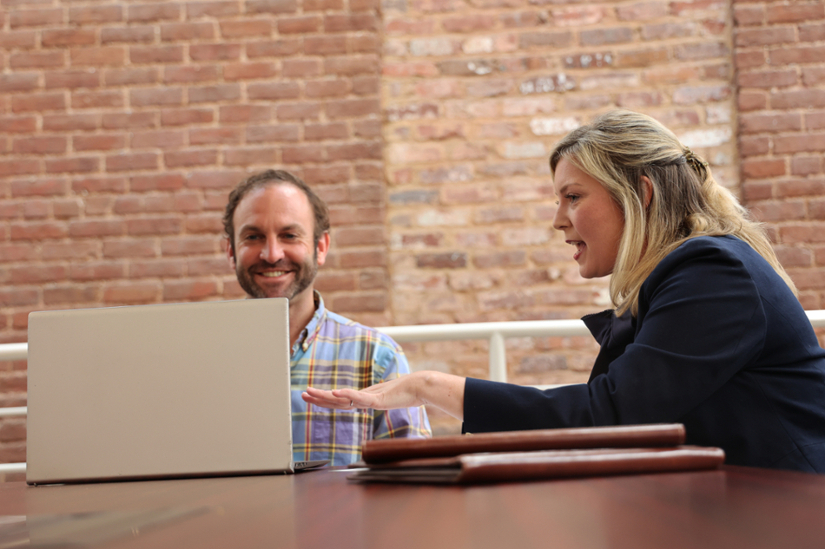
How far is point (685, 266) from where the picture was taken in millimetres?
1168

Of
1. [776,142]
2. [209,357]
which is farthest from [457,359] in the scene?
[209,357]

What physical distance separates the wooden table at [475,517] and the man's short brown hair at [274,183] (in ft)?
4.75

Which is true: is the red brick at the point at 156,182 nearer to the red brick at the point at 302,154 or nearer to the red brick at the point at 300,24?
the red brick at the point at 302,154

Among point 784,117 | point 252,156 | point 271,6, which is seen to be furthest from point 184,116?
point 784,117

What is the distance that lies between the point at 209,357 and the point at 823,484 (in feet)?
2.40

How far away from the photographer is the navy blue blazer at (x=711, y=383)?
1.07m

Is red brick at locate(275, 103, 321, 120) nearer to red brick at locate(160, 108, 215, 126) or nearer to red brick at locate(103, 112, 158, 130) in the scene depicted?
red brick at locate(160, 108, 215, 126)

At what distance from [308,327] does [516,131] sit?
1.32m

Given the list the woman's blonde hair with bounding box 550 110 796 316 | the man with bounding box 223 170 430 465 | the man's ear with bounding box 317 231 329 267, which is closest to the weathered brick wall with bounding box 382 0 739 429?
the man's ear with bounding box 317 231 329 267

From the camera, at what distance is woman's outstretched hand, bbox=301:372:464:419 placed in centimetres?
109

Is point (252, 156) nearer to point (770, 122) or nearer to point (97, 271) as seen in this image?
point (97, 271)

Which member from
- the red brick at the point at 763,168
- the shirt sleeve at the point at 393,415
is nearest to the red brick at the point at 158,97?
the shirt sleeve at the point at 393,415

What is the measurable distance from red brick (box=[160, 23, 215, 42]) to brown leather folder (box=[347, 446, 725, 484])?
259 cm

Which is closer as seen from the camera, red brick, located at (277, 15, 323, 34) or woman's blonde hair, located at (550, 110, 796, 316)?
woman's blonde hair, located at (550, 110, 796, 316)
